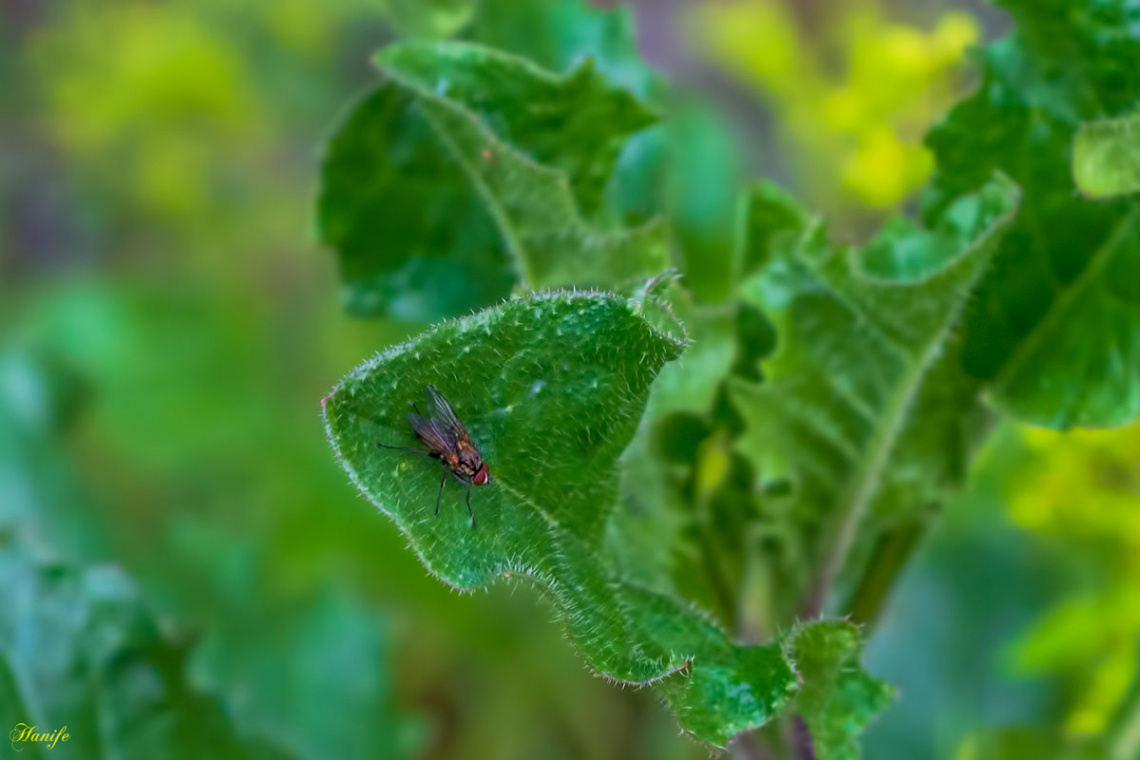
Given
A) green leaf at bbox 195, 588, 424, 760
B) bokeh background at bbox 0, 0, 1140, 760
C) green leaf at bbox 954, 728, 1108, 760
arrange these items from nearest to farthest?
green leaf at bbox 954, 728, 1108, 760, bokeh background at bbox 0, 0, 1140, 760, green leaf at bbox 195, 588, 424, 760

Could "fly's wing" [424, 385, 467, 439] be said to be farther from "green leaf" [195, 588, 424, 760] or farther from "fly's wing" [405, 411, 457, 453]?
"green leaf" [195, 588, 424, 760]

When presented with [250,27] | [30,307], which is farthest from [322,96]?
[30,307]

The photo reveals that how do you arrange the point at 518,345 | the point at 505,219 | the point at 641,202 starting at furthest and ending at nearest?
1. the point at 641,202
2. the point at 505,219
3. the point at 518,345

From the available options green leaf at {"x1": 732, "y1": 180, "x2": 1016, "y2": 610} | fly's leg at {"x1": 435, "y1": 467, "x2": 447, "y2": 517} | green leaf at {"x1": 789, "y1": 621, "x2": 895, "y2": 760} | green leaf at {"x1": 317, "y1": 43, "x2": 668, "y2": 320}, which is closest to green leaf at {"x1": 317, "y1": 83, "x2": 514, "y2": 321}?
green leaf at {"x1": 317, "y1": 43, "x2": 668, "y2": 320}

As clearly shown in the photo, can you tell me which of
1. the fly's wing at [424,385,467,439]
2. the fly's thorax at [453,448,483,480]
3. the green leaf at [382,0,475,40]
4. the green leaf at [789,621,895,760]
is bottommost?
the green leaf at [789,621,895,760]

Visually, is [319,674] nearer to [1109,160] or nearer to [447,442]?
[447,442]

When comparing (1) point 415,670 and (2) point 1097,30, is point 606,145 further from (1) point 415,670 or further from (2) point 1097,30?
(1) point 415,670

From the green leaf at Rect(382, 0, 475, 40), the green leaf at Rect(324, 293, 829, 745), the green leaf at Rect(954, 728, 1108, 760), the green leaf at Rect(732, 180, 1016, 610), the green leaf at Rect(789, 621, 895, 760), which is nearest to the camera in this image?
the green leaf at Rect(324, 293, 829, 745)
